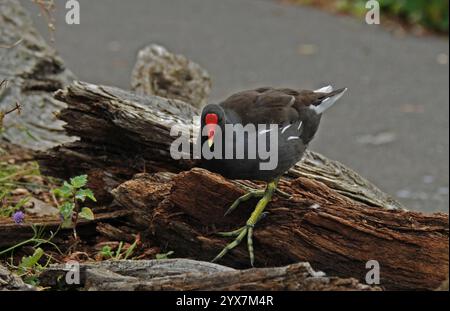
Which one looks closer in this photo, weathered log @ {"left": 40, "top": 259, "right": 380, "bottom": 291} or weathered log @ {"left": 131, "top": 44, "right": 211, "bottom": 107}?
weathered log @ {"left": 40, "top": 259, "right": 380, "bottom": 291}

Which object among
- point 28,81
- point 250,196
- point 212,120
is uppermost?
point 212,120

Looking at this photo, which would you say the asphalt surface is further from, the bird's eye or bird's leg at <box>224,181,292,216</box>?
the bird's eye

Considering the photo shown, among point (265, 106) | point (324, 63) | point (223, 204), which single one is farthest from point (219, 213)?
point (324, 63)

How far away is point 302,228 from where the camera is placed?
11.9ft

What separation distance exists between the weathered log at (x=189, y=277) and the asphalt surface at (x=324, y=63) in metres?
3.57

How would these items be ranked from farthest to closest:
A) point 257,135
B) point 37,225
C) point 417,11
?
point 417,11 → point 37,225 → point 257,135

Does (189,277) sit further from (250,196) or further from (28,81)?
(28,81)

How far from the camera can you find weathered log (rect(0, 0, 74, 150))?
18.6 feet

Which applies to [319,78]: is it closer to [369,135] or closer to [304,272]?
[369,135]

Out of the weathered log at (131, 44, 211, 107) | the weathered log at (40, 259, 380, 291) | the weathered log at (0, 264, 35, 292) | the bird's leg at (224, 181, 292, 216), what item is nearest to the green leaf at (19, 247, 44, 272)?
the weathered log at (40, 259, 380, 291)

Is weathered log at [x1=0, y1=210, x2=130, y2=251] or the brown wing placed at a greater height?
the brown wing

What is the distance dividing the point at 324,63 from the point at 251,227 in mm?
6906

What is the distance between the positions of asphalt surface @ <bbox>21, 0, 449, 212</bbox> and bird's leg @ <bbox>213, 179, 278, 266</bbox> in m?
2.96
